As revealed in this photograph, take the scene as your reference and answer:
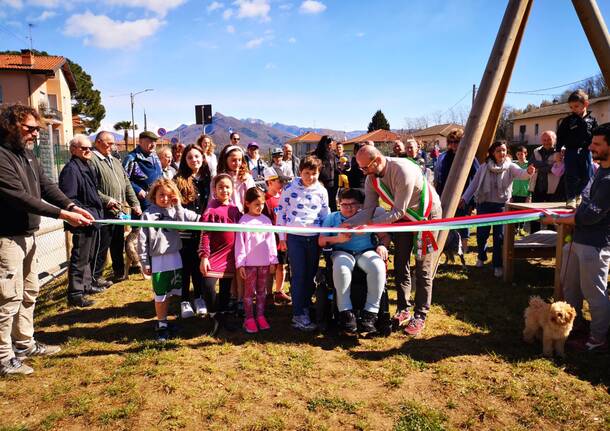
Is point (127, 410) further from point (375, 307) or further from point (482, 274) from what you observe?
point (482, 274)

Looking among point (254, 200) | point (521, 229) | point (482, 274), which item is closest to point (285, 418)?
point (254, 200)

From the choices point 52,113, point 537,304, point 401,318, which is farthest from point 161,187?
point 52,113

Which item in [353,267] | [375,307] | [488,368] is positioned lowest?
[488,368]

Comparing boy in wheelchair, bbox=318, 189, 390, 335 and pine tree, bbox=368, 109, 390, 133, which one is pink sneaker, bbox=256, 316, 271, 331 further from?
pine tree, bbox=368, 109, 390, 133

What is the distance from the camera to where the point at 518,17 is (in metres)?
5.53

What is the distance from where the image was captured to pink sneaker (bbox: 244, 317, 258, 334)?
4448 mm

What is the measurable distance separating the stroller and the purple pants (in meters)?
0.61

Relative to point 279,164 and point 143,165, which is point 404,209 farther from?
point 279,164

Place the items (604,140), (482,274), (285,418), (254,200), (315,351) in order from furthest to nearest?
(482,274) < (254,200) < (315,351) < (604,140) < (285,418)

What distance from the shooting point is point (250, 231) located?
12.7 ft

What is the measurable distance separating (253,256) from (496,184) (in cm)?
405

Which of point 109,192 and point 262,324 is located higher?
point 109,192

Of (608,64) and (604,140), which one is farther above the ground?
(608,64)

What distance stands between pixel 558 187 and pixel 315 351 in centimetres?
555
